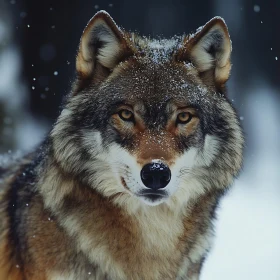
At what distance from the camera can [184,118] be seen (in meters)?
4.48

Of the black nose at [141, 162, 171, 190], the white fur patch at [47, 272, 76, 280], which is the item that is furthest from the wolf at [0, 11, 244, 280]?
the black nose at [141, 162, 171, 190]

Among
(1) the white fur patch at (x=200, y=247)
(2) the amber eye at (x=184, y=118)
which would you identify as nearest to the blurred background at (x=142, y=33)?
(1) the white fur patch at (x=200, y=247)

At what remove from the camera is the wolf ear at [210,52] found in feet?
15.3

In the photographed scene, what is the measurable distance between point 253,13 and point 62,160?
9.40 meters

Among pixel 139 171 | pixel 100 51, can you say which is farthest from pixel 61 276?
pixel 100 51

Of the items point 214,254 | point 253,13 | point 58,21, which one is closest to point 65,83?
point 58,21

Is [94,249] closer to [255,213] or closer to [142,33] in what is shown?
[255,213]

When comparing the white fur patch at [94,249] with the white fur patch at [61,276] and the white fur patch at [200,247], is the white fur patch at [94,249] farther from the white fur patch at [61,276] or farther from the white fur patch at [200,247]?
the white fur patch at [200,247]

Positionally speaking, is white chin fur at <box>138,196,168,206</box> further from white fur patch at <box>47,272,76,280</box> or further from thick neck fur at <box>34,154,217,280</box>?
white fur patch at <box>47,272,76,280</box>

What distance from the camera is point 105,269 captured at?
4.50 meters

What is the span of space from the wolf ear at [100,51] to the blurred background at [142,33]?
6186 mm

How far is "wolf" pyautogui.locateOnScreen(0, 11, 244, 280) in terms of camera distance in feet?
14.6

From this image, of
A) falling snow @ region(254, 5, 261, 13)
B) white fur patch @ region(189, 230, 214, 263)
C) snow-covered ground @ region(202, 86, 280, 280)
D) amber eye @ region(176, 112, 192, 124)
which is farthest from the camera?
falling snow @ region(254, 5, 261, 13)

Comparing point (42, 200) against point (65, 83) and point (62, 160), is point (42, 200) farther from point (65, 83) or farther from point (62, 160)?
point (65, 83)
